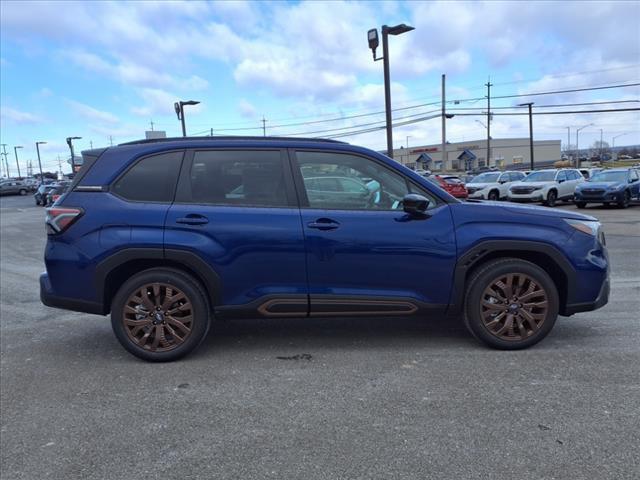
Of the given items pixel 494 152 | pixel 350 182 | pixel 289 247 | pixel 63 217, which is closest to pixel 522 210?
pixel 350 182

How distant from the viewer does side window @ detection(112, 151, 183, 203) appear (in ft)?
14.0

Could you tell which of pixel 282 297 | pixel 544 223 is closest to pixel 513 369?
pixel 544 223

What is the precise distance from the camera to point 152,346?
4.31 metres

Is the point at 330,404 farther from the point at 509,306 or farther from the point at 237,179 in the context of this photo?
the point at 237,179

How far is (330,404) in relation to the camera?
350 centimetres

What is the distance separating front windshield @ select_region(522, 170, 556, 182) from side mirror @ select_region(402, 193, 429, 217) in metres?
20.8

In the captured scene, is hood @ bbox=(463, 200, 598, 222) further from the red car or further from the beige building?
the beige building

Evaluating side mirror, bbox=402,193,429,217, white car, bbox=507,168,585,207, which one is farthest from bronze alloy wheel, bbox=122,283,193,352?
white car, bbox=507,168,585,207

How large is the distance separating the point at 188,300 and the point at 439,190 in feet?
7.62

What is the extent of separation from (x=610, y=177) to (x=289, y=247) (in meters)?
20.6

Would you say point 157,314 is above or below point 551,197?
above

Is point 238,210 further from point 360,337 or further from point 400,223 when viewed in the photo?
point 360,337

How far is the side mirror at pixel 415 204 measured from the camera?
411 centimetres

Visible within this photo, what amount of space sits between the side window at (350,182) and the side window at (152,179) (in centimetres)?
108
